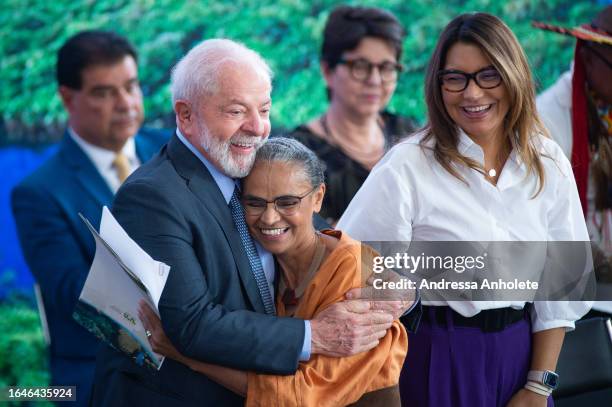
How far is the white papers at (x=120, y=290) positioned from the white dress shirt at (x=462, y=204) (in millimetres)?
654

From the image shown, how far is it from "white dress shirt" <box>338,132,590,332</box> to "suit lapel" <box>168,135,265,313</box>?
35 centimetres

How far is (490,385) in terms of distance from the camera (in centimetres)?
258

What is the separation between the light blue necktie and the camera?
2.39 m

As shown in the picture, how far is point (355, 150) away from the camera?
13.6 feet

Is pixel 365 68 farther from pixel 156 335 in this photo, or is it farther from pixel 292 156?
pixel 156 335

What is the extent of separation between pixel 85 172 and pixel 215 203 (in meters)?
1.54

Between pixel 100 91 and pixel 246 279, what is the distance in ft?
6.38

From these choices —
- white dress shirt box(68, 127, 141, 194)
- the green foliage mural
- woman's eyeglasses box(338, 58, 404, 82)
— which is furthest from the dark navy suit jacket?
the green foliage mural

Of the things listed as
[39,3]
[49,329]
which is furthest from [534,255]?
[39,3]

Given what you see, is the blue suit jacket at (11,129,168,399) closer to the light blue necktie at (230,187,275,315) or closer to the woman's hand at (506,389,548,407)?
the light blue necktie at (230,187,275,315)

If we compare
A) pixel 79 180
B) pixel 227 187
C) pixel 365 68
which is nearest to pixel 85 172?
pixel 79 180

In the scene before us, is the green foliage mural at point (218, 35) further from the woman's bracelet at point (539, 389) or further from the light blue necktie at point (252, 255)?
the woman's bracelet at point (539, 389)

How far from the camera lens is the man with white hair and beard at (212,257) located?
2.22 m

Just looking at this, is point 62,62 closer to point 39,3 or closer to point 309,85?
point 39,3
